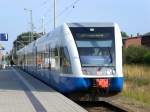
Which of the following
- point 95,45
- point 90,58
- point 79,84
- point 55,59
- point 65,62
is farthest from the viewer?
point 55,59

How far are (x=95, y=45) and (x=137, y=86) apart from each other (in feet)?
41.2

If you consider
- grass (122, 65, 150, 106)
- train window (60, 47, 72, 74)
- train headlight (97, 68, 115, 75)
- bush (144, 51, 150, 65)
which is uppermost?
bush (144, 51, 150, 65)

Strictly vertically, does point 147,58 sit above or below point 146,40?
below

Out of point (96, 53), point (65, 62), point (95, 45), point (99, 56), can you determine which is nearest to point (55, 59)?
point (65, 62)

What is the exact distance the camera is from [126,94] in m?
27.3

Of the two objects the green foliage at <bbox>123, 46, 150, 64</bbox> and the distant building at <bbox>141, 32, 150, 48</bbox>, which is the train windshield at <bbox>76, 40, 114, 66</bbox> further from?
the distant building at <bbox>141, 32, 150, 48</bbox>

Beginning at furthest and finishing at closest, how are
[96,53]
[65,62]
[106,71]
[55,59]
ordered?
[55,59], [65,62], [96,53], [106,71]

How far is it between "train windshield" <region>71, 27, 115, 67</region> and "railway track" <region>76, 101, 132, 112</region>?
1.70 m

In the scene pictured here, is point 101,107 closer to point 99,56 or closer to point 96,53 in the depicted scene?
point 99,56

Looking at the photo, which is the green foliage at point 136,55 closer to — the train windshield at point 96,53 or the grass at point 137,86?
the grass at point 137,86

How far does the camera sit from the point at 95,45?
21.8 meters

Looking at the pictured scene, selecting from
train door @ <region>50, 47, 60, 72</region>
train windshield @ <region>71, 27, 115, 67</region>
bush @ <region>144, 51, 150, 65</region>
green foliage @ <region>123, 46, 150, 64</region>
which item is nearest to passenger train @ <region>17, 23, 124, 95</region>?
train windshield @ <region>71, 27, 115, 67</region>

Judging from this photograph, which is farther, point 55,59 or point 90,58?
point 55,59

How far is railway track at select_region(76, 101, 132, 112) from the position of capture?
20094mm
